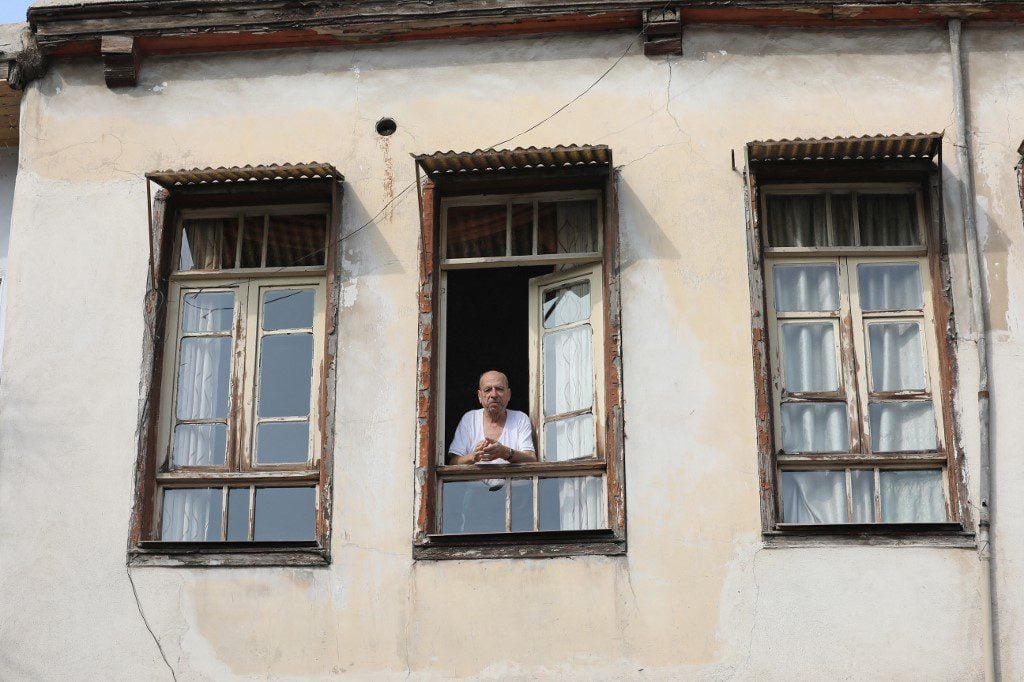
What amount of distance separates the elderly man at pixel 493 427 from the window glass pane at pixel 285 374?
98 cm

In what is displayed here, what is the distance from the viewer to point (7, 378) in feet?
29.8

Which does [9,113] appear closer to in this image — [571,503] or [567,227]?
[567,227]

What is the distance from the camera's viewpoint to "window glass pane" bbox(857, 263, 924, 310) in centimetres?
895

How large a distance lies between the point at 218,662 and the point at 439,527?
1.46 metres

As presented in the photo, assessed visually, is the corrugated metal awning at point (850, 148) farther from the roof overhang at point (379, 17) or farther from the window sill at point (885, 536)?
the window sill at point (885, 536)

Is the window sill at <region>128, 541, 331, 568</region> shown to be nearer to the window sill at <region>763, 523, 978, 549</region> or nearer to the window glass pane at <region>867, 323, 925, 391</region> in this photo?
the window sill at <region>763, 523, 978, 549</region>

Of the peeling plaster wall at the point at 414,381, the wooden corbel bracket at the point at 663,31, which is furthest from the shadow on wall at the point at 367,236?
the wooden corbel bracket at the point at 663,31

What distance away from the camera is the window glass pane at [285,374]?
907cm

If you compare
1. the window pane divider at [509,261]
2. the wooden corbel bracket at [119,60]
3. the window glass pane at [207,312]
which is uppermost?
the wooden corbel bracket at [119,60]

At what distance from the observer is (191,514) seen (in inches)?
351

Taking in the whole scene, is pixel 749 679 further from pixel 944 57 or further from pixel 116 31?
pixel 116 31

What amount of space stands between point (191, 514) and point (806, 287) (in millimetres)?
3994

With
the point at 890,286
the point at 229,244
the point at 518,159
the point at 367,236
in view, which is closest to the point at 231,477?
the point at 229,244

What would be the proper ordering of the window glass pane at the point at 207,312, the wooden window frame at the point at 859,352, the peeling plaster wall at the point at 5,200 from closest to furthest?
the wooden window frame at the point at 859,352 → the window glass pane at the point at 207,312 → the peeling plaster wall at the point at 5,200
